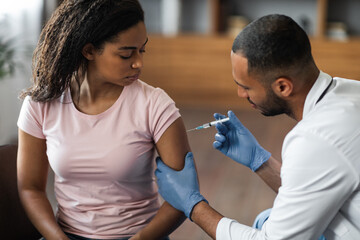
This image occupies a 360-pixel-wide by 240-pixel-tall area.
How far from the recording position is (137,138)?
4.57 ft

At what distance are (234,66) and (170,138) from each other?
266 mm

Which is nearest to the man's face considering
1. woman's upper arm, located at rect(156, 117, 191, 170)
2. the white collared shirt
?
the white collared shirt

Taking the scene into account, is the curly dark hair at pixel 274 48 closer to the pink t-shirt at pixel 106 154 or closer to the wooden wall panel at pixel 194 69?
the pink t-shirt at pixel 106 154

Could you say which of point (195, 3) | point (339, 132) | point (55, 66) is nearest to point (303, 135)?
point (339, 132)

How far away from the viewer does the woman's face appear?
1.32 meters

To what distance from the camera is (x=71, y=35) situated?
1.33 meters

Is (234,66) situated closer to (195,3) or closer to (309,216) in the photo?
(309,216)

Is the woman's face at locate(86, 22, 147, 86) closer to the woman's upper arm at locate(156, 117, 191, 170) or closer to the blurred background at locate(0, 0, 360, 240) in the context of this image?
the woman's upper arm at locate(156, 117, 191, 170)

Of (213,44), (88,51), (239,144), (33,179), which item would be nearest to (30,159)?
(33,179)

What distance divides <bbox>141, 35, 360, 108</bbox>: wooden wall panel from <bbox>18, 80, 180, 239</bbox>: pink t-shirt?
313 cm

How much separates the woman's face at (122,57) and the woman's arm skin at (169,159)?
18cm

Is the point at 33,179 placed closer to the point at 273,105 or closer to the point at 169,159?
the point at 169,159

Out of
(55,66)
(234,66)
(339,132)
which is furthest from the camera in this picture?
(55,66)

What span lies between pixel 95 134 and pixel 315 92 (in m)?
0.60
